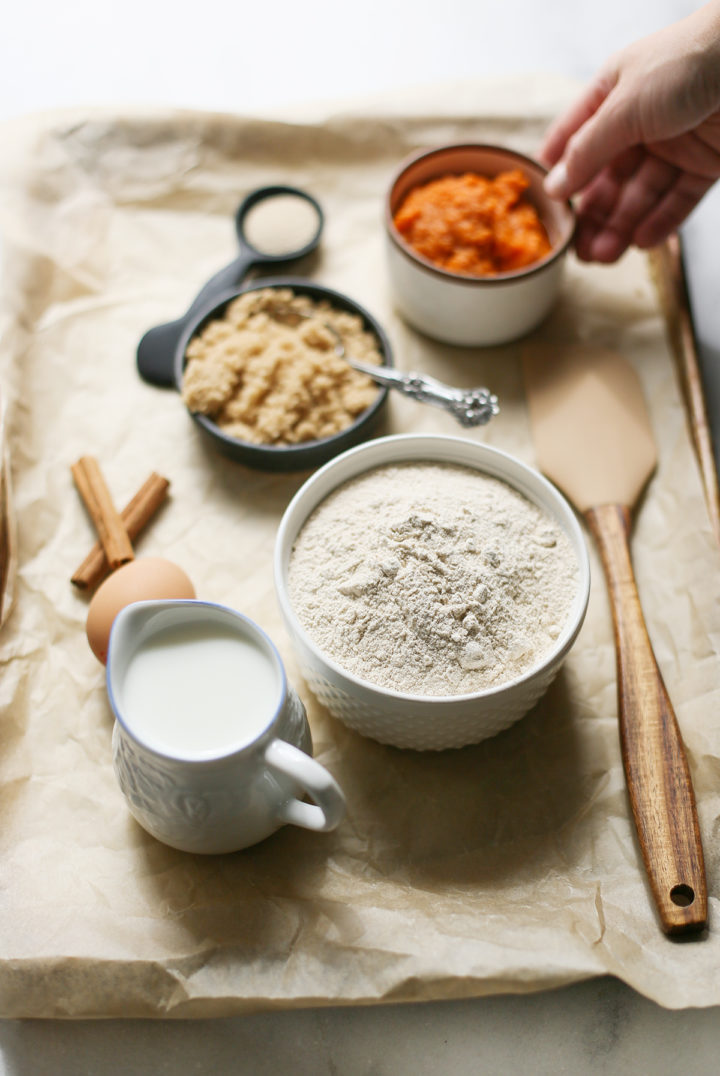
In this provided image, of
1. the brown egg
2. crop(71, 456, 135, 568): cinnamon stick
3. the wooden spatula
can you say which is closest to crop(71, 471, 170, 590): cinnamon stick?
crop(71, 456, 135, 568): cinnamon stick

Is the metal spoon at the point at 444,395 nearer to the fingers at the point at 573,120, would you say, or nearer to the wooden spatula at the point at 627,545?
the wooden spatula at the point at 627,545

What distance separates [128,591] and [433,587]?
1.34 ft

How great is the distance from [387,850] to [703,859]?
379mm

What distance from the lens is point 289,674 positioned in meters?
1.23

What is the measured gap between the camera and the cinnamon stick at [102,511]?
1.28m

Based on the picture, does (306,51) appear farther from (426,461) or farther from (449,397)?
(426,461)

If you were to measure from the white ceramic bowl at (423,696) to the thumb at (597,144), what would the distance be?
58 centimetres

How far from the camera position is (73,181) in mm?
1671

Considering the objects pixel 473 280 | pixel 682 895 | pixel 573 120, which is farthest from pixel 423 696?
pixel 573 120

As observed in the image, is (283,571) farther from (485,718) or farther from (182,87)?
(182,87)

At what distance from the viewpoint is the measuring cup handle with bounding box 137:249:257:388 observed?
4.91ft

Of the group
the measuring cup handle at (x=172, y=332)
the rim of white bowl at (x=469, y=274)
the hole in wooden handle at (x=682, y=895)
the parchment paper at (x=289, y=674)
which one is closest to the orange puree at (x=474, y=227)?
the rim of white bowl at (x=469, y=274)

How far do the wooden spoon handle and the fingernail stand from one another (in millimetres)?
679

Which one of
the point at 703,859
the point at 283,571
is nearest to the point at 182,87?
the point at 283,571
